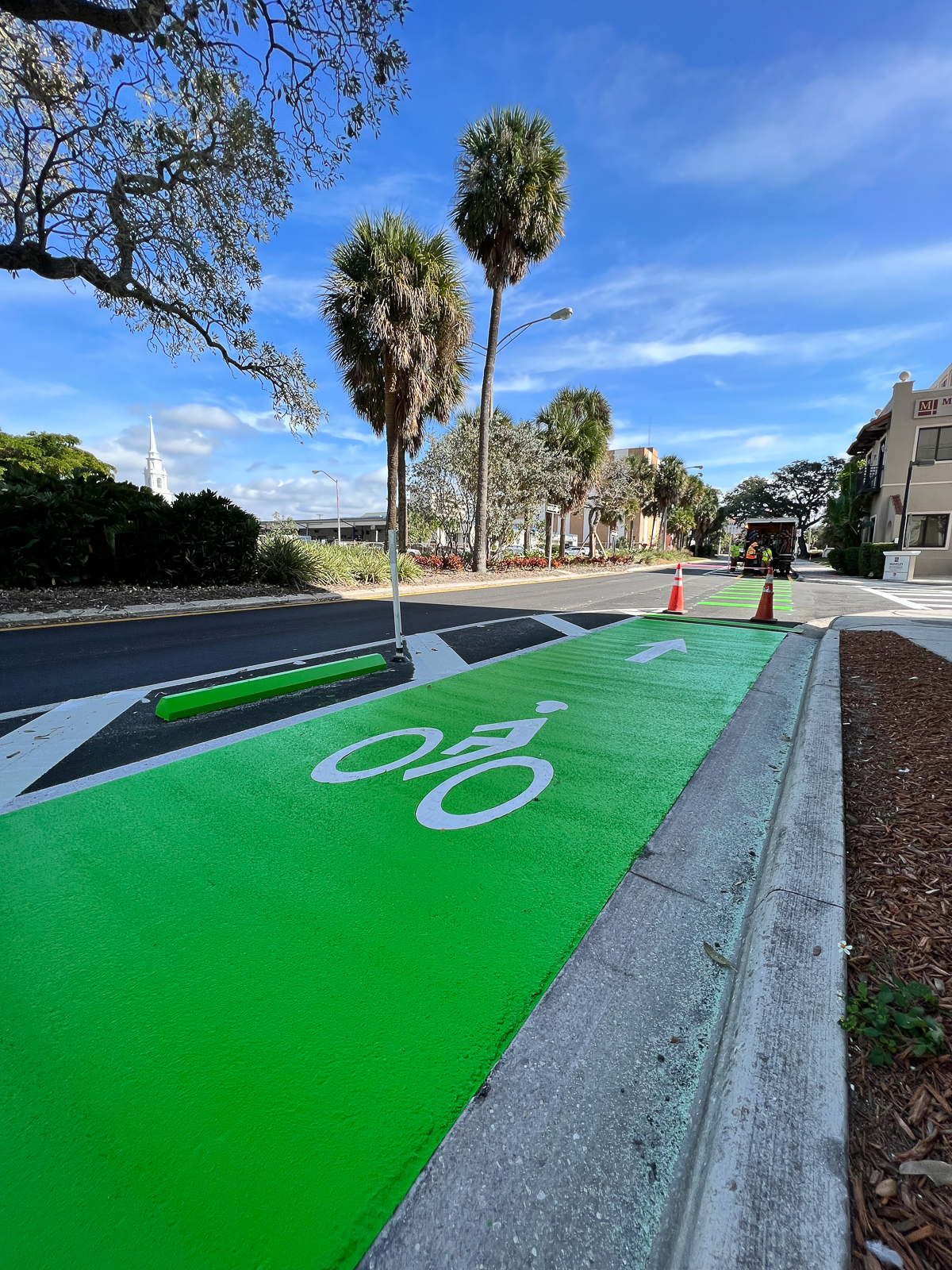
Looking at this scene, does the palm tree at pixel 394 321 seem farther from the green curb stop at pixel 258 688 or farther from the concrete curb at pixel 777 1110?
the concrete curb at pixel 777 1110

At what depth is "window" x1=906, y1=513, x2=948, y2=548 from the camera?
29234 millimetres

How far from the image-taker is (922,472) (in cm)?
2922

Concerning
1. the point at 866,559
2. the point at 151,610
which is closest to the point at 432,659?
the point at 151,610

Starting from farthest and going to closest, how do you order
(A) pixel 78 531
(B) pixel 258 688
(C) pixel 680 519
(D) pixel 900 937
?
(C) pixel 680 519, (A) pixel 78 531, (B) pixel 258 688, (D) pixel 900 937

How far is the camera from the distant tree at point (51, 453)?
3484 centimetres

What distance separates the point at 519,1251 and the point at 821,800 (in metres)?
2.36

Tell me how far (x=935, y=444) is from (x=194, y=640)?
119ft

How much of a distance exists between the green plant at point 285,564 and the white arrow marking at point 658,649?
908 cm

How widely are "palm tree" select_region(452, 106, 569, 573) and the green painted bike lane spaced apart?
1731 centimetres

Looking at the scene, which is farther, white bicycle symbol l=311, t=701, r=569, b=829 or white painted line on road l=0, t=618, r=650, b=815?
white painted line on road l=0, t=618, r=650, b=815

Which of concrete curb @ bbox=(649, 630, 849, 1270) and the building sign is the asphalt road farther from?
the building sign

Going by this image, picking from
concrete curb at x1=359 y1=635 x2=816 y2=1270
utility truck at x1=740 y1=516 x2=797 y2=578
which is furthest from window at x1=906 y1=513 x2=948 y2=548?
concrete curb at x1=359 y1=635 x2=816 y2=1270

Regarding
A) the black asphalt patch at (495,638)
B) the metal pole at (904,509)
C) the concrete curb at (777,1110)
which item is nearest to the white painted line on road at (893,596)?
the black asphalt patch at (495,638)

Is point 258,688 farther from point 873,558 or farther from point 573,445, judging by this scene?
point 873,558
